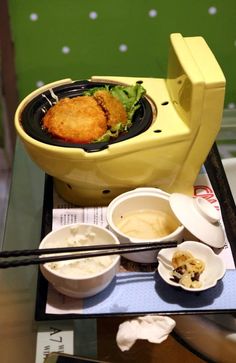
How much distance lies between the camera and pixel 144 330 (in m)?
0.92

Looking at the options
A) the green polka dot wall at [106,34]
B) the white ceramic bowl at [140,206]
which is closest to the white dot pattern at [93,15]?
the green polka dot wall at [106,34]

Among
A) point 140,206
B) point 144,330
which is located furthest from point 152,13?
point 144,330

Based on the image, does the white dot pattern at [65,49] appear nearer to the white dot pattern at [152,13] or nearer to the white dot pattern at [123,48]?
the white dot pattern at [123,48]

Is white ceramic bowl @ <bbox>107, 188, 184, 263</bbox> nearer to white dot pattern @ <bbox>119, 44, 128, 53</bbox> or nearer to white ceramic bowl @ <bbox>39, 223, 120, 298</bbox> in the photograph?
white ceramic bowl @ <bbox>39, 223, 120, 298</bbox>

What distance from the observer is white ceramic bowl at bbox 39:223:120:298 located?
0.91 m

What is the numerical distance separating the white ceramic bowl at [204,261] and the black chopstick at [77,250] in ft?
0.09

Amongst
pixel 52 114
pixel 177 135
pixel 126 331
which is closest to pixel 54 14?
pixel 52 114

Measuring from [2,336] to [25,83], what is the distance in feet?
3.13

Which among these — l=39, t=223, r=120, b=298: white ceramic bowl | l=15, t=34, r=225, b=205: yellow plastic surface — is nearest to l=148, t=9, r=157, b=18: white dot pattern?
l=15, t=34, r=225, b=205: yellow plastic surface

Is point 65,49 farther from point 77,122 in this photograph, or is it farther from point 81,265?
point 81,265

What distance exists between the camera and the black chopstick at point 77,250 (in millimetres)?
906

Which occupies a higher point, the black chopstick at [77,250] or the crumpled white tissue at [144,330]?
Result: the black chopstick at [77,250]

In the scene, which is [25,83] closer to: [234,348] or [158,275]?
[158,275]

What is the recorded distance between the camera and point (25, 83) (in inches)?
66.9
